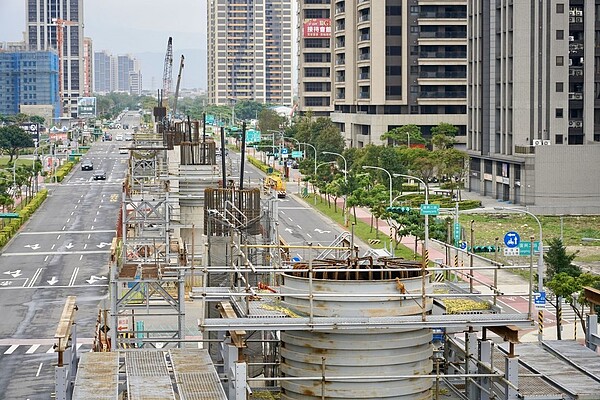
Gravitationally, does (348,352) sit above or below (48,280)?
above

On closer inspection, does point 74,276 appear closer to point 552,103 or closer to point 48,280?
point 48,280

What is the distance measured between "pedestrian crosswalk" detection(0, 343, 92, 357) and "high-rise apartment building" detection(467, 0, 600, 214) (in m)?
67.7

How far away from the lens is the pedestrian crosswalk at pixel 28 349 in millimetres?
A: 61391

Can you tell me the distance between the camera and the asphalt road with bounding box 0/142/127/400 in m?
58.2

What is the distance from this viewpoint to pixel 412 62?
582ft

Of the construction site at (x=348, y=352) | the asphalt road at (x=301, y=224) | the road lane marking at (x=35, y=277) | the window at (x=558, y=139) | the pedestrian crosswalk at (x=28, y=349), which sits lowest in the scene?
the pedestrian crosswalk at (x=28, y=349)

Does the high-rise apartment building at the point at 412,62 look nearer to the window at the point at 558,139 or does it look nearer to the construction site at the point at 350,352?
the window at the point at 558,139

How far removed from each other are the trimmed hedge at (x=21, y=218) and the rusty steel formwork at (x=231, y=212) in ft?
176

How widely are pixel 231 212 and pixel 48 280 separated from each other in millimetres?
38588

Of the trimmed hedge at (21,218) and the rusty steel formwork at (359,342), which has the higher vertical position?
the rusty steel formwork at (359,342)

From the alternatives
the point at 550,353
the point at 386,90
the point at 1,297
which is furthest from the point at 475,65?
the point at 550,353

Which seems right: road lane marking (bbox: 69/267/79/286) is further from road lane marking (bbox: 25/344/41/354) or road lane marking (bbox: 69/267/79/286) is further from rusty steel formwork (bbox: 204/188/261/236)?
rusty steel formwork (bbox: 204/188/261/236)

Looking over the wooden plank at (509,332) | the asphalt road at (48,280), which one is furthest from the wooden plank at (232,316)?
the asphalt road at (48,280)

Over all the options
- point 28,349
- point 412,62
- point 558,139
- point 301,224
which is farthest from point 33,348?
point 412,62
